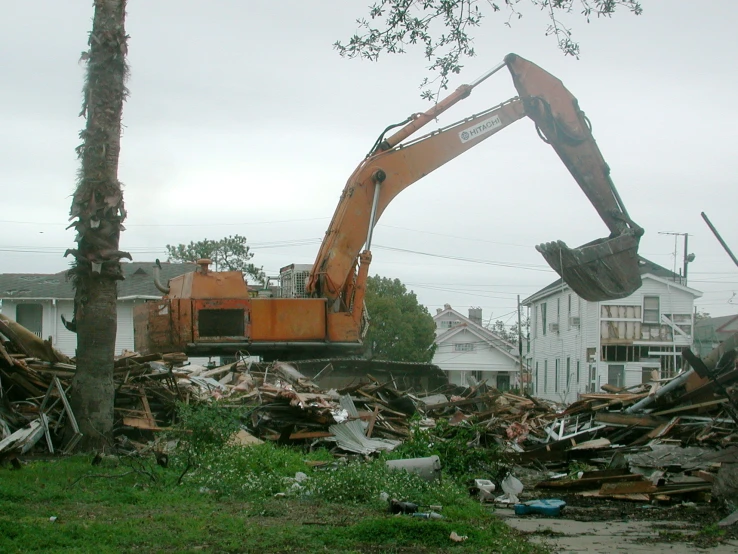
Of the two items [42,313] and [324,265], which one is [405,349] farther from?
[324,265]

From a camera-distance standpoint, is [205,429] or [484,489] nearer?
[484,489]

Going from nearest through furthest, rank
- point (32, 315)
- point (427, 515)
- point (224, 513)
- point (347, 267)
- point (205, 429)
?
point (224, 513), point (427, 515), point (205, 429), point (347, 267), point (32, 315)

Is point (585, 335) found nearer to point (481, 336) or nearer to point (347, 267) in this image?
point (481, 336)

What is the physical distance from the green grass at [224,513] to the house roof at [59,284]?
30.9 m

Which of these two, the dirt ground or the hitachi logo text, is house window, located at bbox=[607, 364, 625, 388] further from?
the dirt ground

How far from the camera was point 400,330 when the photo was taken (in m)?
58.6

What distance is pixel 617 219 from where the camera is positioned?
55.1ft

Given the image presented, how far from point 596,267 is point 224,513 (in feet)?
29.0

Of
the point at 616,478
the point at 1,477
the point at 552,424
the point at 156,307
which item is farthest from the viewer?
the point at 156,307

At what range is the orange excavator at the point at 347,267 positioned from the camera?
18.1m

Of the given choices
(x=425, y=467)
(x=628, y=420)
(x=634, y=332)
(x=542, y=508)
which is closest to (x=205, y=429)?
(x=425, y=467)

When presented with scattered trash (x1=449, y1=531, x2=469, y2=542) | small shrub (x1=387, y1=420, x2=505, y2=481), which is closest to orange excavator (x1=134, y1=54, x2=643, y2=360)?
small shrub (x1=387, y1=420, x2=505, y2=481)

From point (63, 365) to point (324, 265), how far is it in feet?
22.4

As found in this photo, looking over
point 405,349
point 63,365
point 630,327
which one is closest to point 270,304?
point 63,365
